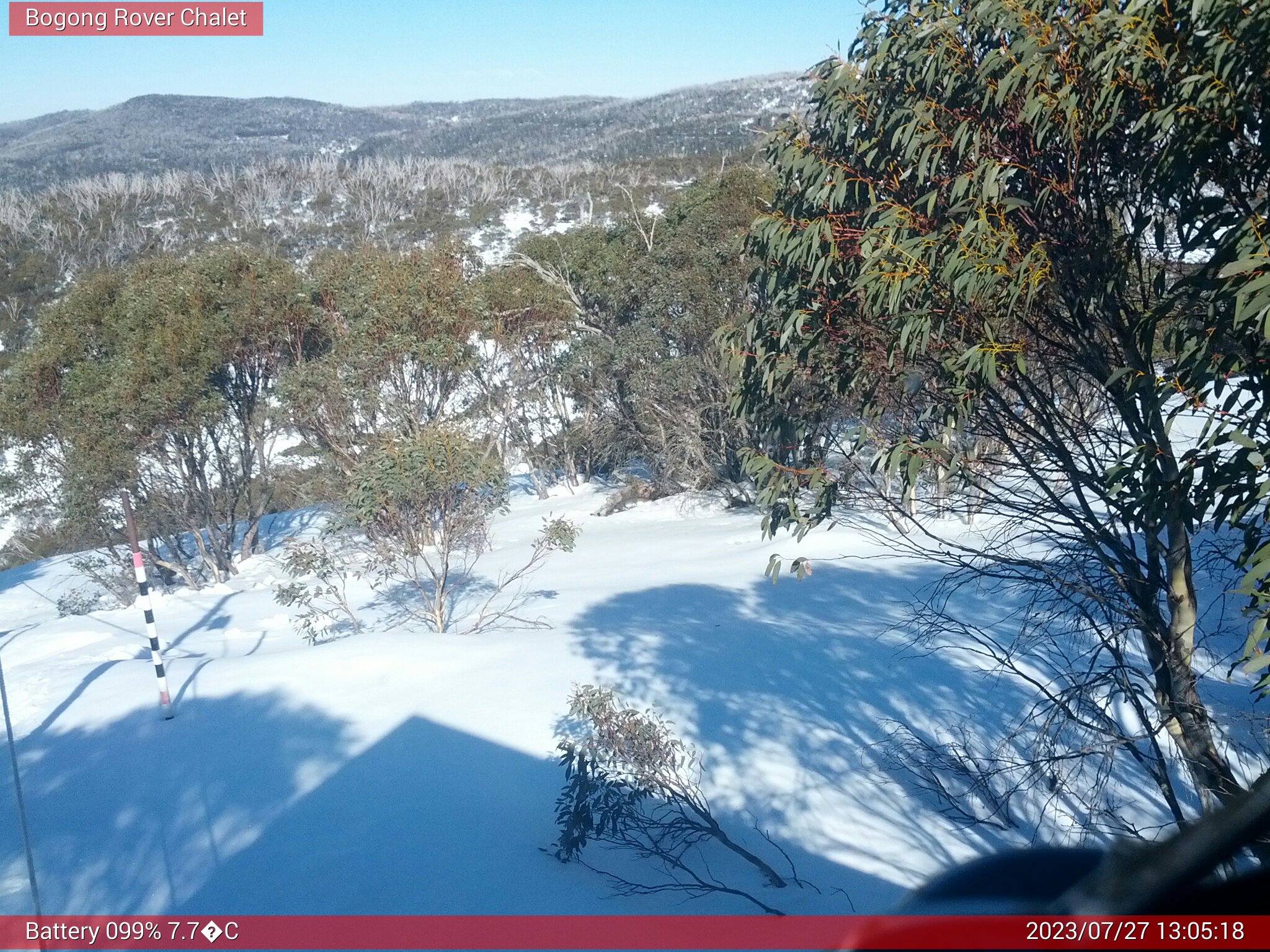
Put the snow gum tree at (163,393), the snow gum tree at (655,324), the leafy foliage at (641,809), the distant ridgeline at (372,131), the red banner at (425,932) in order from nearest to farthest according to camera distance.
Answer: the red banner at (425,932) → the leafy foliage at (641,809) → the snow gum tree at (163,393) → the snow gum tree at (655,324) → the distant ridgeline at (372,131)

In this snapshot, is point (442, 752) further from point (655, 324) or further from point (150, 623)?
point (655, 324)

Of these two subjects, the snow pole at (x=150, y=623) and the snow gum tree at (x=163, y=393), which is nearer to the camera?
the snow pole at (x=150, y=623)

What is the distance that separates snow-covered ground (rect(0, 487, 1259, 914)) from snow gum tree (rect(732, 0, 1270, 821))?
1.75 m

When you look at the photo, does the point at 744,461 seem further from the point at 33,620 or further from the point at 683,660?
the point at 33,620

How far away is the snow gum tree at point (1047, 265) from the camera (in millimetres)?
3184

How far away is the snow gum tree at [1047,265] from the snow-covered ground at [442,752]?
1749 mm

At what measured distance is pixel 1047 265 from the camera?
3.81 m

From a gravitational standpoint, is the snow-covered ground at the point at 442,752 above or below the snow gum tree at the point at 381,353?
below

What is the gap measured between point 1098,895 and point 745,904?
123 inches

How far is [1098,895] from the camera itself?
1.39 m

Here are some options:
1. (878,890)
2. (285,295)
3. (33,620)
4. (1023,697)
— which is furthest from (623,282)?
(878,890)

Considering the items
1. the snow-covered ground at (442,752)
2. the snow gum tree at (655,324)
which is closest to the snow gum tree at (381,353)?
the snow gum tree at (655,324)

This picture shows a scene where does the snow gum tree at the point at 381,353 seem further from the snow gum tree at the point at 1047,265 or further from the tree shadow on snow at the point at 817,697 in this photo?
the snow gum tree at the point at 1047,265

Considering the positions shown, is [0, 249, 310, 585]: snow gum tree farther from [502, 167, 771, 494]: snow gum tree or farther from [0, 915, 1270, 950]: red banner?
[0, 915, 1270, 950]: red banner
